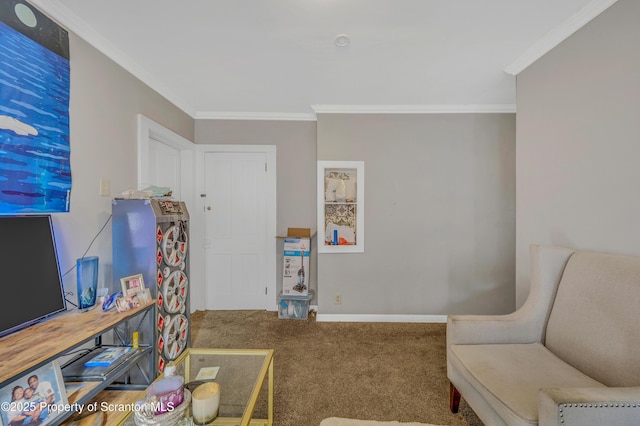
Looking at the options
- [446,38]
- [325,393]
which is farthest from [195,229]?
[446,38]

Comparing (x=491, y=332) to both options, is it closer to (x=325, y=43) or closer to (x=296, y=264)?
(x=296, y=264)

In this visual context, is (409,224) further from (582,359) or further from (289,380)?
(289,380)

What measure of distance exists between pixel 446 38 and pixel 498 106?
161 centimetres

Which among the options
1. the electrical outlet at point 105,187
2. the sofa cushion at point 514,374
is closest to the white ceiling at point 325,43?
the electrical outlet at point 105,187

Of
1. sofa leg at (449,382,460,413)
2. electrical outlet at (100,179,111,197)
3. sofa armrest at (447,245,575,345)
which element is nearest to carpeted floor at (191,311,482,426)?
sofa leg at (449,382,460,413)

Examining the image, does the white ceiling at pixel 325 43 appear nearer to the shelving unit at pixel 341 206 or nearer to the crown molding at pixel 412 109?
the crown molding at pixel 412 109

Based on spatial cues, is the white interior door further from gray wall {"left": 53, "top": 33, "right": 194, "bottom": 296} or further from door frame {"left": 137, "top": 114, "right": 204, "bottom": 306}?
gray wall {"left": 53, "top": 33, "right": 194, "bottom": 296}

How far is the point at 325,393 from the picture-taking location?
1.81 m

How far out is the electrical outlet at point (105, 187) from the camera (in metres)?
1.76

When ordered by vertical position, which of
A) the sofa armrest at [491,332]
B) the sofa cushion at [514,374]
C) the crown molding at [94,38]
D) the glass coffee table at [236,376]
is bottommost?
the glass coffee table at [236,376]

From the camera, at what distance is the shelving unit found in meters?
2.98

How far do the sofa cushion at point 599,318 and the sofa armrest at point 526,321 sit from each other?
54 millimetres

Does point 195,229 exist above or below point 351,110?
below

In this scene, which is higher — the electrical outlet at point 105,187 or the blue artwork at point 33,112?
the blue artwork at point 33,112
